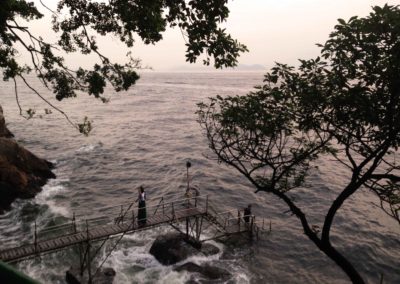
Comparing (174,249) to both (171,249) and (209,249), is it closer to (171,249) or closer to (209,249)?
(171,249)

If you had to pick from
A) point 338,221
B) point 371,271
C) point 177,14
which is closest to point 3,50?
point 177,14

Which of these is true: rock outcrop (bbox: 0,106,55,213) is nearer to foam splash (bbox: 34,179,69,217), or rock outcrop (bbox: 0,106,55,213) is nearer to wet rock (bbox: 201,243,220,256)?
foam splash (bbox: 34,179,69,217)

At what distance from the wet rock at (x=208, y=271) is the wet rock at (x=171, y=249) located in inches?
31.6

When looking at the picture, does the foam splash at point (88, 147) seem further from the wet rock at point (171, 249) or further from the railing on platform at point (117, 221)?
the wet rock at point (171, 249)

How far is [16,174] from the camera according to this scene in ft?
94.0

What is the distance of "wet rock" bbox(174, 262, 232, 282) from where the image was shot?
20.1 m

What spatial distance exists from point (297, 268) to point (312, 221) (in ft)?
22.9

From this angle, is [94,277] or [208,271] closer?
[94,277]

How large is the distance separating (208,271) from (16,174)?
17.8m

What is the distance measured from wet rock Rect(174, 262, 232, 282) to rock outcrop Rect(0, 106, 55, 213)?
627 inches

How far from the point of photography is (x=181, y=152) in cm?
5012

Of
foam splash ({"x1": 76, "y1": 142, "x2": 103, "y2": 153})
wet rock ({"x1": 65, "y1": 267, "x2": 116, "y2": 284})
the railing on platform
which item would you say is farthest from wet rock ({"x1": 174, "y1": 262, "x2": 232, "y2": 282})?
foam splash ({"x1": 76, "y1": 142, "x2": 103, "y2": 153})

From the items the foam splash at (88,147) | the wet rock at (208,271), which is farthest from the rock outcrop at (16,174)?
the wet rock at (208,271)

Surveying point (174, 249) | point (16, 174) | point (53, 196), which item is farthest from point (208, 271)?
point (16, 174)
